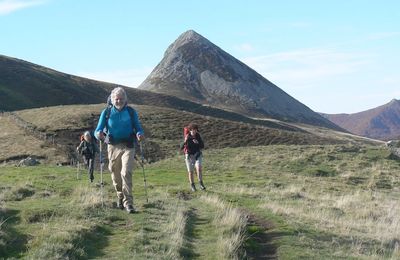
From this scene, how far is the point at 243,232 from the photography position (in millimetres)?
11359

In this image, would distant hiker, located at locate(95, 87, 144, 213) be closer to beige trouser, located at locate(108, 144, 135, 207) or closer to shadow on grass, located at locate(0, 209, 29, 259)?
beige trouser, located at locate(108, 144, 135, 207)

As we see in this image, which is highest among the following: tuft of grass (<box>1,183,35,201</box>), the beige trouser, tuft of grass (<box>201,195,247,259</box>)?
the beige trouser

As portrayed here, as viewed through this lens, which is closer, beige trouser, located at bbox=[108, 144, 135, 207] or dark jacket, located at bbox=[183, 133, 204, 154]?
beige trouser, located at bbox=[108, 144, 135, 207]

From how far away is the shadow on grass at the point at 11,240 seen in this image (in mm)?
9252

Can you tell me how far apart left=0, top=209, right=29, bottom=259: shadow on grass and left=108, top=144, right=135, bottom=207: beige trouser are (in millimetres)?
2700

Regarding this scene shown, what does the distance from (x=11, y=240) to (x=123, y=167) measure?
13.2ft

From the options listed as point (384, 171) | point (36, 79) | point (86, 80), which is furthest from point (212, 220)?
point (86, 80)

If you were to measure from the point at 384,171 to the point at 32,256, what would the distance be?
107 ft

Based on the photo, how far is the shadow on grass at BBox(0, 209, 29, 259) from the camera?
30.4ft

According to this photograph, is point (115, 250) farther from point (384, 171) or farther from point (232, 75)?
point (232, 75)

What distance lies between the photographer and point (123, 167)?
44.3 feet

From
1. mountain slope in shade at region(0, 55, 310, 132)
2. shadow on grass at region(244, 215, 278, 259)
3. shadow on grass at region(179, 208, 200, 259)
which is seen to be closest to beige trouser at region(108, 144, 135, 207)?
shadow on grass at region(179, 208, 200, 259)

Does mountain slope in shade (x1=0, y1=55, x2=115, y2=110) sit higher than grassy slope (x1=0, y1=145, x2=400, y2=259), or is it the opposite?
mountain slope in shade (x1=0, y1=55, x2=115, y2=110)

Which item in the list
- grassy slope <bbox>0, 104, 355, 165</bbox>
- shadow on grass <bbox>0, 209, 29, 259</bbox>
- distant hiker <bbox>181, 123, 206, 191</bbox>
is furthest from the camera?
grassy slope <bbox>0, 104, 355, 165</bbox>
